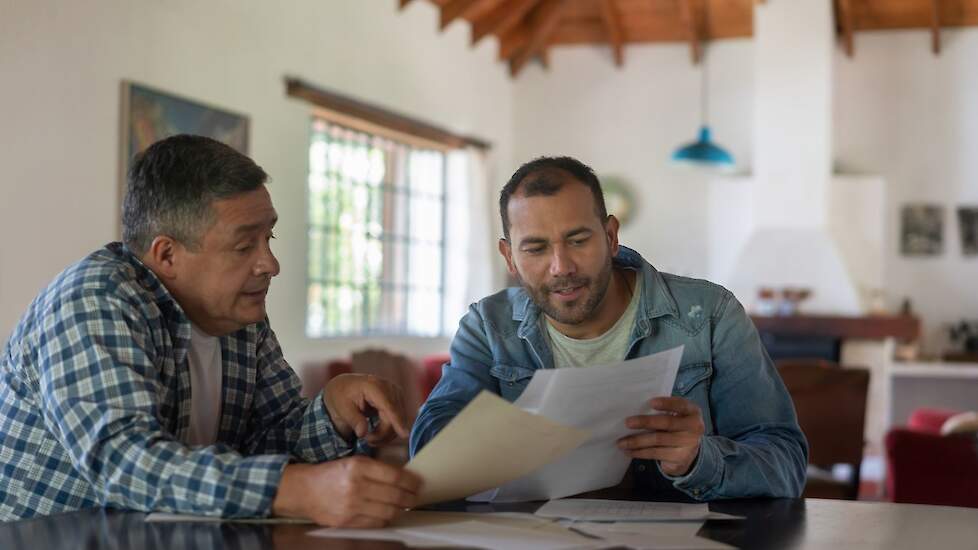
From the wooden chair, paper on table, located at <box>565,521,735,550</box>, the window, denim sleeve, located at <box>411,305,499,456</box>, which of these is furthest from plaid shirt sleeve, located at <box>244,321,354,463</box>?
the window

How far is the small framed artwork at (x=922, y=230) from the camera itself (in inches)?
366

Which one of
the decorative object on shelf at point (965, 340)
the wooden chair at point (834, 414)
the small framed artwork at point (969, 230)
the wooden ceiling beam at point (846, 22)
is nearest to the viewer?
the wooden chair at point (834, 414)

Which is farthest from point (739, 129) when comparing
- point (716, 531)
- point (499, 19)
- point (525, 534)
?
point (525, 534)

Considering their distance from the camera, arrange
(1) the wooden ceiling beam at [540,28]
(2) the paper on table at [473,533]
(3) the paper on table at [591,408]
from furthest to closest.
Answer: (1) the wooden ceiling beam at [540,28], (3) the paper on table at [591,408], (2) the paper on table at [473,533]

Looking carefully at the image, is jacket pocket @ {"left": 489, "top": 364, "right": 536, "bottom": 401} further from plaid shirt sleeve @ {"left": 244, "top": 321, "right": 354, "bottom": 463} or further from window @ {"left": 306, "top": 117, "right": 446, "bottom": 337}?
window @ {"left": 306, "top": 117, "right": 446, "bottom": 337}

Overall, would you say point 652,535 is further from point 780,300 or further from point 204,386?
point 780,300

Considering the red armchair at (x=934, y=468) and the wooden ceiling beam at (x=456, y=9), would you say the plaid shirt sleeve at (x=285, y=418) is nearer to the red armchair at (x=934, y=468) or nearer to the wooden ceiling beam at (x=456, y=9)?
the red armchair at (x=934, y=468)

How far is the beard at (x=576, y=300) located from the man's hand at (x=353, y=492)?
68cm

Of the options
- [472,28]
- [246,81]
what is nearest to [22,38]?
[246,81]

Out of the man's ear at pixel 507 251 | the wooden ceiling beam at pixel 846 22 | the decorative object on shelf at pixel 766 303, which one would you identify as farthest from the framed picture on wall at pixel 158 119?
the wooden ceiling beam at pixel 846 22

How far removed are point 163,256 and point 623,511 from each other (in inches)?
29.8

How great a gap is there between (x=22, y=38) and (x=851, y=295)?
21.1 feet

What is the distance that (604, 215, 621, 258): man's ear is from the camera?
2.14 m

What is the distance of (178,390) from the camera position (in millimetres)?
1754
